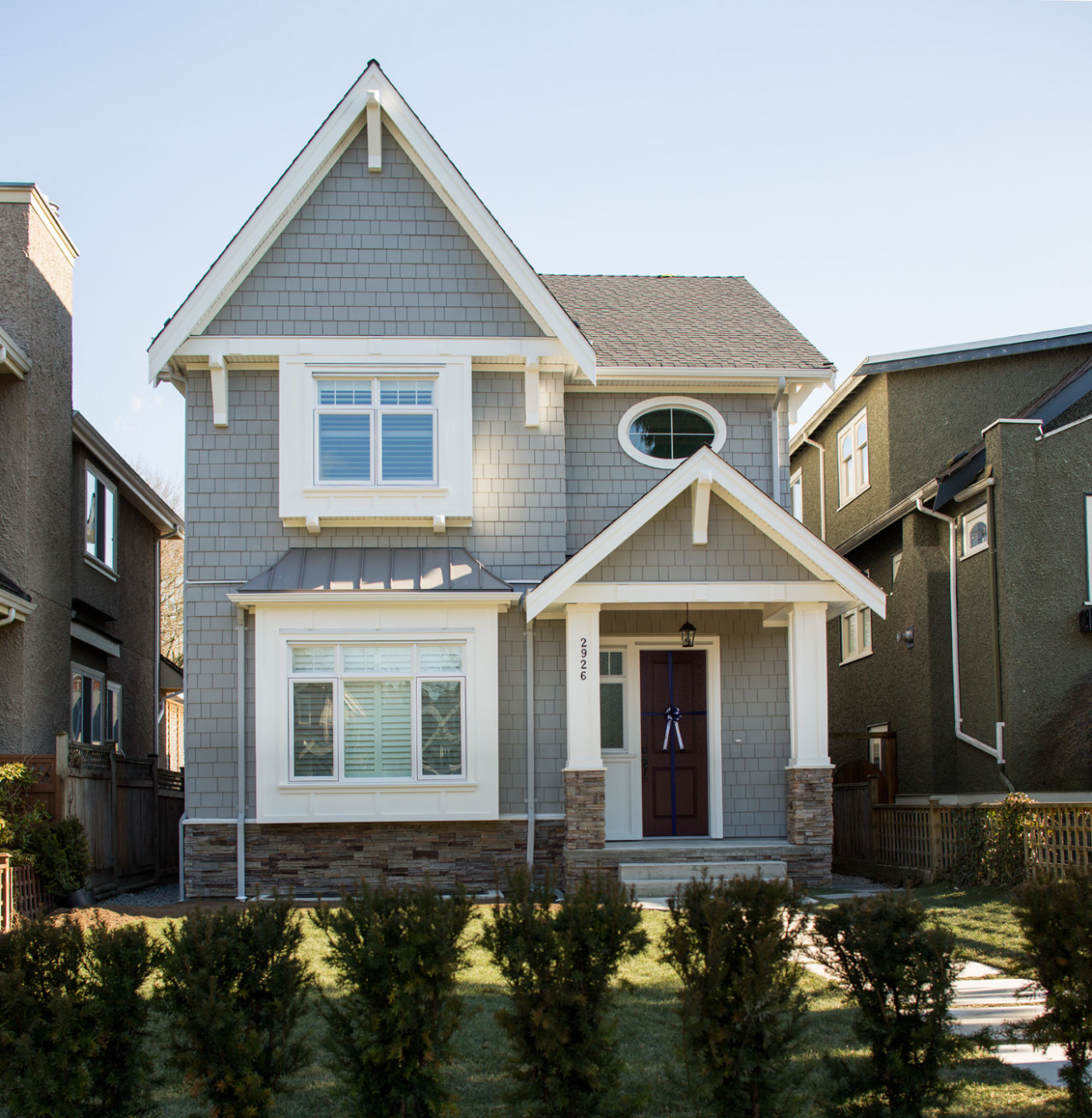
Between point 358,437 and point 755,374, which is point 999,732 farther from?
point 358,437

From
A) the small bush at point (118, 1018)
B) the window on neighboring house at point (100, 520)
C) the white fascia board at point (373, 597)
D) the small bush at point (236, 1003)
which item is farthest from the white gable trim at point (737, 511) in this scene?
the small bush at point (118, 1018)

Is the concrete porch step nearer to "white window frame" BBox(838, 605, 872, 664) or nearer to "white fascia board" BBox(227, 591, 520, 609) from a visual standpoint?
"white fascia board" BBox(227, 591, 520, 609)

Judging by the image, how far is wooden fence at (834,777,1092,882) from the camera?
35.3ft

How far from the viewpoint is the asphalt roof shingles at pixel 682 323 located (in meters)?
14.4

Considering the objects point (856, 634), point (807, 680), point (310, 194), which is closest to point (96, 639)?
point (310, 194)

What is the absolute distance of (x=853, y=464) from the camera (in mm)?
21297

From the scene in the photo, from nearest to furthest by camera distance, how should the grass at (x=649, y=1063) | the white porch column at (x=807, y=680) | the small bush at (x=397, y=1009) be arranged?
the small bush at (x=397, y=1009) < the grass at (x=649, y=1063) < the white porch column at (x=807, y=680)

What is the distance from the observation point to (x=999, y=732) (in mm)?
14930

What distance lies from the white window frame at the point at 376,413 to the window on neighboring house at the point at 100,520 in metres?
4.63

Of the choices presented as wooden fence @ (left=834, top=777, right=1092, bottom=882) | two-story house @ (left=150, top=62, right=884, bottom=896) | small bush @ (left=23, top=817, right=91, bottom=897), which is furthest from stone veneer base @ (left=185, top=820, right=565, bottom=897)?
wooden fence @ (left=834, top=777, right=1092, bottom=882)

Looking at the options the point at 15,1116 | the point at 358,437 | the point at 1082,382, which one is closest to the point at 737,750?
the point at 358,437

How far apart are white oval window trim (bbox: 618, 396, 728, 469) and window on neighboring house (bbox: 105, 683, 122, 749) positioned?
351 inches

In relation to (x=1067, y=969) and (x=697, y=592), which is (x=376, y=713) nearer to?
(x=697, y=592)

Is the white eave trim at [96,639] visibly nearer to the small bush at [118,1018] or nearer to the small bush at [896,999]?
the small bush at [118,1018]
